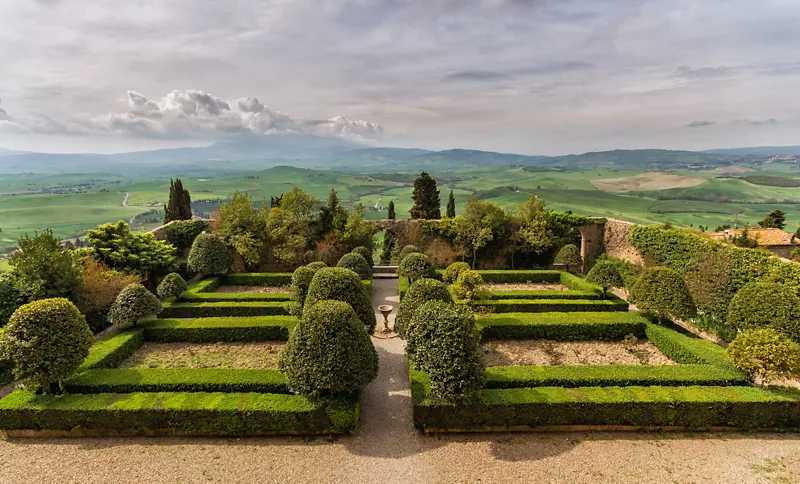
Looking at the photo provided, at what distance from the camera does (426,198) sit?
31203 millimetres

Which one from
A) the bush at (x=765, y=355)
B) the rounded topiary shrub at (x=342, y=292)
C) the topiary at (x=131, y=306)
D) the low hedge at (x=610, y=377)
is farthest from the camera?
the topiary at (x=131, y=306)

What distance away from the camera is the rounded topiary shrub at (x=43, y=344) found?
862 cm

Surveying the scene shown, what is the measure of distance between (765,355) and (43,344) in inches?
672

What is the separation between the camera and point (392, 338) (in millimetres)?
13781

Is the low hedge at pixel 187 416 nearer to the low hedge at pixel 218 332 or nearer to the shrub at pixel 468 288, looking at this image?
the low hedge at pixel 218 332

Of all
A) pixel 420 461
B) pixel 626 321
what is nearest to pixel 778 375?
pixel 626 321

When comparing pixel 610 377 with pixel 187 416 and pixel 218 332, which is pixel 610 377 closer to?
pixel 187 416

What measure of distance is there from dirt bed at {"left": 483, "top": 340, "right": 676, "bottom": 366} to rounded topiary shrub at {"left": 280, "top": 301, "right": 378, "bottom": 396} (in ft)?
16.2

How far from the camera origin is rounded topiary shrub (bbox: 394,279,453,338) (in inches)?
434

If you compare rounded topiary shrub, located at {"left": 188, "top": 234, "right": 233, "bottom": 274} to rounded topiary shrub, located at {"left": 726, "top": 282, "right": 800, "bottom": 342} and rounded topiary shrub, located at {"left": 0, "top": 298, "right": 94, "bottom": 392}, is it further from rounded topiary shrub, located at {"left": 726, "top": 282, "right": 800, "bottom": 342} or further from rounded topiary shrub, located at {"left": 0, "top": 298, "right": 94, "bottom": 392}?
rounded topiary shrub, located at {"left": 726, "top": 282, "right": 800, "bottom": 342}

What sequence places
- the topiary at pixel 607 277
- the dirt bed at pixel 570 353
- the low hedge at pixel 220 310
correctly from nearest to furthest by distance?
the dirt bed at pixel 570 353 → the low hedge at pixel 220 310 → the topiary at pixel 607 277

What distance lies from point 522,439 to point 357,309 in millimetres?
5603

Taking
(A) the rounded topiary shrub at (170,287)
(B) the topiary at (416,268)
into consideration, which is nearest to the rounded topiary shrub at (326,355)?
(B) the topiary at (416,268)

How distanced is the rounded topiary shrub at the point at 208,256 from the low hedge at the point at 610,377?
1536cm
